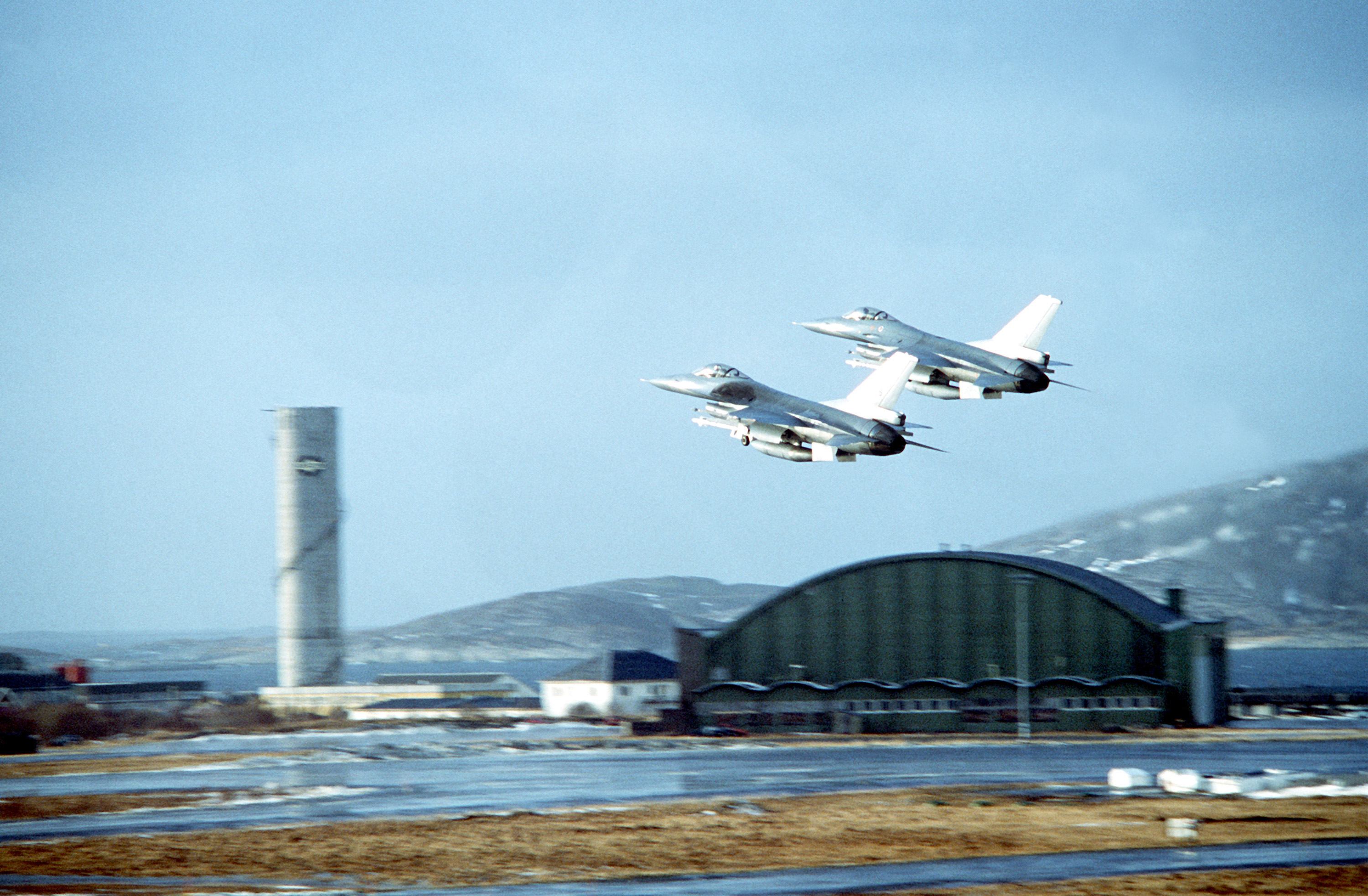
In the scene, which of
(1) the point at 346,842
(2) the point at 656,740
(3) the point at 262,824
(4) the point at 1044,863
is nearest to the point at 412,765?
(2) the point at 656,740

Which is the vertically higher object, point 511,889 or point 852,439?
point 852,439

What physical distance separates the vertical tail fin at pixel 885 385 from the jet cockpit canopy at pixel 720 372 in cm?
534

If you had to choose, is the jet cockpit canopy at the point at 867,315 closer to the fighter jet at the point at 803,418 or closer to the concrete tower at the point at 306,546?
the fighter jet at the point at 803,418

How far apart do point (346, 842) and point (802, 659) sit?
2403 inches

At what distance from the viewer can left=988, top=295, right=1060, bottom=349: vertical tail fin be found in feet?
243

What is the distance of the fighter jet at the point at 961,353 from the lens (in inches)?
2655

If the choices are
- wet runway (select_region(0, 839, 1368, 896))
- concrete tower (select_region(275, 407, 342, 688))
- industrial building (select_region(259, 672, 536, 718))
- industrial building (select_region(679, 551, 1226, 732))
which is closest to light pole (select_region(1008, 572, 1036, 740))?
industrial building (select_region(679, 551, 1226, 732))

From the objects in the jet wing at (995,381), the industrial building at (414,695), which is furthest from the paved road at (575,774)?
the industrial building at (414,695)

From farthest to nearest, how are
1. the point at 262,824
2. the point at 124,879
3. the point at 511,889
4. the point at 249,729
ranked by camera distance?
the point at 249,729
the point at 262,824
the point at 124,879
the point at 511,889

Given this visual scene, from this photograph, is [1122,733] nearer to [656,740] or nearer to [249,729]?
[656,740]

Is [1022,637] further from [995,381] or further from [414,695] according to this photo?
[414,695]

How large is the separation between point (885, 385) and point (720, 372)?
8296 millimetres

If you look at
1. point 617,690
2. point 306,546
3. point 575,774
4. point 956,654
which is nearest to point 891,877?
point 575,774

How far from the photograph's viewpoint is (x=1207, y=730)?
95.9m
